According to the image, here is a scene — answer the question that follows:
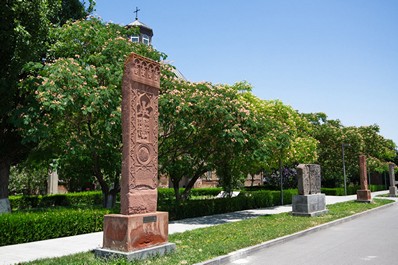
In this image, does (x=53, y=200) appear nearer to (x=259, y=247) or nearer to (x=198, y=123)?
(x=198, y=123)

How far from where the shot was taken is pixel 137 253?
7.78 m

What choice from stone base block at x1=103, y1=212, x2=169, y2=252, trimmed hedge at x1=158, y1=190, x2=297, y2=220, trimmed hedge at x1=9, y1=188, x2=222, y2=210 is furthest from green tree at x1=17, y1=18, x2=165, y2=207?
trimmed hedge at x1=9, y1=188, x2=222, y2=210

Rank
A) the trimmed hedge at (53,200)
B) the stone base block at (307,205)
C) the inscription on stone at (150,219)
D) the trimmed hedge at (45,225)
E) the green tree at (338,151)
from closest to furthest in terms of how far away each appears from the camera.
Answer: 1. the inscription on stone at (150,219)
2. the trimmed hedge at (45,225)
3. the stone base block at (307,205)
4. the trimmed hedge at (53,200)
5. the green tree at (338,151)

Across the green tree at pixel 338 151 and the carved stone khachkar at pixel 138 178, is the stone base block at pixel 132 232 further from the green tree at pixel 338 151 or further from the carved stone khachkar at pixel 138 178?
the green tree at pixel 338 151

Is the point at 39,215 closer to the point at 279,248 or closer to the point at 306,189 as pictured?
the point at 279,248

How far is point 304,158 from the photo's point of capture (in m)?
29.0

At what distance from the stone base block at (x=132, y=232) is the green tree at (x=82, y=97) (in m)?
5.17

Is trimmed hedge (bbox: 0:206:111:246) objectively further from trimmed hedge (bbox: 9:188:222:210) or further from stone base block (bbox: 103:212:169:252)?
trimmed hedge (bbox: 9:188:222:210)

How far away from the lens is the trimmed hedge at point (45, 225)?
10.7m

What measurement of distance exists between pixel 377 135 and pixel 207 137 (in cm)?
3853

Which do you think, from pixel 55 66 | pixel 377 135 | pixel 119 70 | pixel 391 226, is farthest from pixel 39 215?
pixel 377 135

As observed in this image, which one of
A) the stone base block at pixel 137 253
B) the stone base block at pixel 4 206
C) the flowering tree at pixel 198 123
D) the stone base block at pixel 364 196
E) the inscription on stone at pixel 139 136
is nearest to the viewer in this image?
the stone base block at pixel 137 253

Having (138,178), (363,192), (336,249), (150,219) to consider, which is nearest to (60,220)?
(150,219)

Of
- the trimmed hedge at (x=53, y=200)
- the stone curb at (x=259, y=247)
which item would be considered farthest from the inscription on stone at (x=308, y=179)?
the trimmed hedge at (x=53, y=200)
